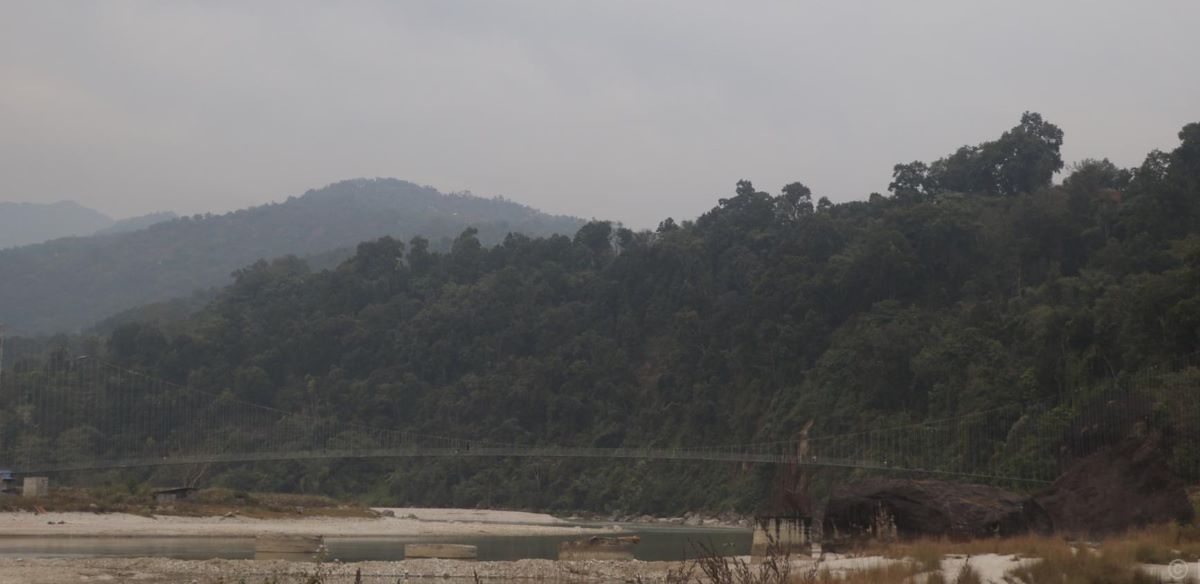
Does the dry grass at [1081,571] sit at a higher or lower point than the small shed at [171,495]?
higher

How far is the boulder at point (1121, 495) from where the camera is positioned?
60.9ft

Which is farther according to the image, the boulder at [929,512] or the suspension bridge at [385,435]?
the suspension bridge at [385,435]

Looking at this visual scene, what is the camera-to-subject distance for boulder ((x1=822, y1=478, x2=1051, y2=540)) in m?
19.5

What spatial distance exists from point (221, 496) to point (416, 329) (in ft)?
154

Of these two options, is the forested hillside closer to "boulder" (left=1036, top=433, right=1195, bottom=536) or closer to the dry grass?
"boulder" (left=1036, top=433, right=1195, bottom=536)

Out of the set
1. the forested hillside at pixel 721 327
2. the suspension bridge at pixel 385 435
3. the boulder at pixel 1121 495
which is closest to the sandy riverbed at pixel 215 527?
the suspension bridge at pixel 385 435

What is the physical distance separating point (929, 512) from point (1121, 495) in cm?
276

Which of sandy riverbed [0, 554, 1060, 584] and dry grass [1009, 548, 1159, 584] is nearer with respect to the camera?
dry grass [1009, 548, 1159, 584]

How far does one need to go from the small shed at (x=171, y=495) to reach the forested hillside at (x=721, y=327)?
26.6 m

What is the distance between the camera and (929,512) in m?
19.9

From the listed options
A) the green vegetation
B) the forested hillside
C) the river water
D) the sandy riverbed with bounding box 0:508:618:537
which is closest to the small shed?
the green vegetation

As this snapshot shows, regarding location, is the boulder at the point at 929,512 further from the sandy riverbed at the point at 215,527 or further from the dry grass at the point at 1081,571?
the sandy riverbed at the point at 215,527

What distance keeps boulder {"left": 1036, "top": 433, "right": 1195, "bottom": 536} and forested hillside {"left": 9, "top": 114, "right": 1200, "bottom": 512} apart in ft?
78.8

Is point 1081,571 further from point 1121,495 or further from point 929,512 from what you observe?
point 929,512
